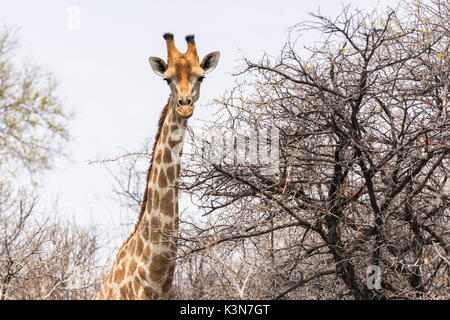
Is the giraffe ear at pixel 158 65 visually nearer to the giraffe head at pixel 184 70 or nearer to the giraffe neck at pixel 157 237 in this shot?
the giraffe head at pixel 184 70

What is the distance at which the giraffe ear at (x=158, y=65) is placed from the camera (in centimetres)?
739

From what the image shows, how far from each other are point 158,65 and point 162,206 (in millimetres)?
1686

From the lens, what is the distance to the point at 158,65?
7.44 m

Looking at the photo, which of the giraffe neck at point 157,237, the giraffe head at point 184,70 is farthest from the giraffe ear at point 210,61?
the giraffe neck at point 157,237

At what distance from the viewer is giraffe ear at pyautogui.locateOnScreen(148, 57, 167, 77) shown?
739cm

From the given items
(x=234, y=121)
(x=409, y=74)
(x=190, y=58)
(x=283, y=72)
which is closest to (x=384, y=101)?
(x=409, y=74)

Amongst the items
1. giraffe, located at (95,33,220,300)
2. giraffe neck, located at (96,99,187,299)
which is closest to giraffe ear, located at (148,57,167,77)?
giraffe, located at (95,33,220,300)

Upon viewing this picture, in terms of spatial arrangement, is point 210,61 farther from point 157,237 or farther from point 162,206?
point 157,237

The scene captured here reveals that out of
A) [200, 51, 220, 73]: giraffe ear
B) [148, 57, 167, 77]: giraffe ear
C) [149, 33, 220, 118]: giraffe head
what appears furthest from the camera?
[200, 51, 220, 73]: giraffe ear

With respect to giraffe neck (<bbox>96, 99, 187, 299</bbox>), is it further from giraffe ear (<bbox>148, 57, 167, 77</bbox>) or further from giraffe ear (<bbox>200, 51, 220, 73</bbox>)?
giraffe ear (<bbox>200, 51, 220, 73</bbox>)

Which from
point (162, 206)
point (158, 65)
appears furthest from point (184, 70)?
point (162, 206)
